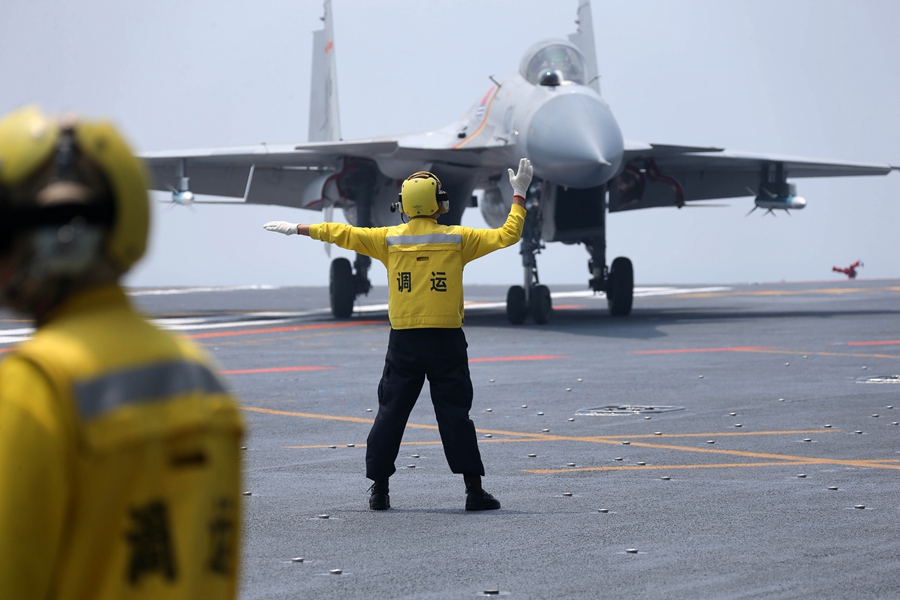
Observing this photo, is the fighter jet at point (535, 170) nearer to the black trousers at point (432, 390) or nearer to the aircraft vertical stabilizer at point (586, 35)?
the aircraft vertical stabilizer at point (586, 35)

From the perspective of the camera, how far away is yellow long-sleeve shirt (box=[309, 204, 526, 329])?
7664mm

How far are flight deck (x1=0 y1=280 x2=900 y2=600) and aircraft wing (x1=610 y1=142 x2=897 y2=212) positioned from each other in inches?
210

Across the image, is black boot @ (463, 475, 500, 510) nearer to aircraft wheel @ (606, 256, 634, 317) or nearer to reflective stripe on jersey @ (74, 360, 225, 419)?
reflective stripe on jersey @ (74, 360, 225, 419)

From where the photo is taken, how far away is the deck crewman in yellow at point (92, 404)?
1868 millimetres

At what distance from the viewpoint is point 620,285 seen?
24703 mm

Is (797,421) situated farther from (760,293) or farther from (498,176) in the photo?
(760,293)

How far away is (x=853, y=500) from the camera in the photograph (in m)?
7.34

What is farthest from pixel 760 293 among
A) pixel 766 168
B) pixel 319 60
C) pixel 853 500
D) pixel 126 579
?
pixel 126 579

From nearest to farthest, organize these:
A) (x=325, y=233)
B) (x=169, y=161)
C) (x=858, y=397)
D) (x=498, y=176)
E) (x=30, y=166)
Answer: (x=30, y=166)
(x=325, y=233)
(x=858, y=397)
(x=498, y=176)
(x=169, y=161)

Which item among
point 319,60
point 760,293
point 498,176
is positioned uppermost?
point 319,60

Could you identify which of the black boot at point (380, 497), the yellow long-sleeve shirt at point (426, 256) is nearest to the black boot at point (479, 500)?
the black boot at point (380, 497)

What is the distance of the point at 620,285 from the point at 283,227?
16.7m

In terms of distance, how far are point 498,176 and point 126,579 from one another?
21.8 m

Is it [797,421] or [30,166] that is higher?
[30,166]
